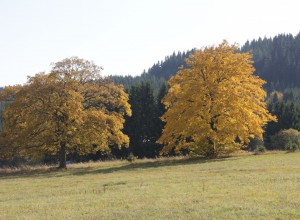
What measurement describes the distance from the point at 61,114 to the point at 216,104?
15.9m

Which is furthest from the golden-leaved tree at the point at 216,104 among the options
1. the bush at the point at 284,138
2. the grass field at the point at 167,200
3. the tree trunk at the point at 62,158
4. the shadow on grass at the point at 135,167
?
the bush at the point at 284,138

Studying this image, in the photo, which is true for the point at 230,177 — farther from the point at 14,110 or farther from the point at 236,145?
the point at 14,110

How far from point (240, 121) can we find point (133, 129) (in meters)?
38.9

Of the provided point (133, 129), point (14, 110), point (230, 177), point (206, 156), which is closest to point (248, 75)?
point (206, 156)

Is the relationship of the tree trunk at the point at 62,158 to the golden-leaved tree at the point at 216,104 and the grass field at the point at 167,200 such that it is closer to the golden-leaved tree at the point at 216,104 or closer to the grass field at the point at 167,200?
the golden-leaved tree at the point at 216,104

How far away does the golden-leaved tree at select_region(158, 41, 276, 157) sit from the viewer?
37.9 metres

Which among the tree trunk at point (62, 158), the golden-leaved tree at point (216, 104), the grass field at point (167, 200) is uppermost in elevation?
the golden-leaved tree at point (216, 104)

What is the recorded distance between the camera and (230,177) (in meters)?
22.2

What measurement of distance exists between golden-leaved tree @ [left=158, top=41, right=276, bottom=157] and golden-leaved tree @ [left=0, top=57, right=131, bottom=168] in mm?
6433

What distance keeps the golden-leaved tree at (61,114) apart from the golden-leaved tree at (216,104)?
6433 millimetres

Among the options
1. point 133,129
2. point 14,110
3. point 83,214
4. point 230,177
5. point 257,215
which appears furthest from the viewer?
point 133,129

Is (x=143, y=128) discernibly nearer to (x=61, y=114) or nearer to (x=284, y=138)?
(x=284, y=138)

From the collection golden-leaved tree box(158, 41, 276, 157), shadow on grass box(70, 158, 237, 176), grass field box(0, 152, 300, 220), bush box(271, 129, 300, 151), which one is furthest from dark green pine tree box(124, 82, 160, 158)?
grass field box(0, 152, 300, 220)

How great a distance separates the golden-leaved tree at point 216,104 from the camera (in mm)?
37906
